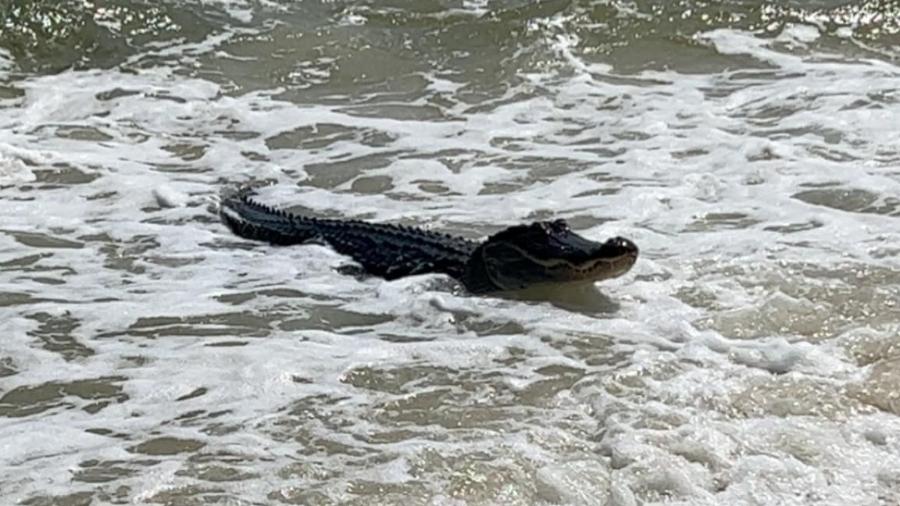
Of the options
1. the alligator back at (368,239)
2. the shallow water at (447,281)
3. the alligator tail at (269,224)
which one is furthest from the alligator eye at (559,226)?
the alligator tail at (269,224)

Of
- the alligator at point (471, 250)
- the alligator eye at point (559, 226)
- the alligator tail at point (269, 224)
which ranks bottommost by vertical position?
the alligator tail at point (269, 224)

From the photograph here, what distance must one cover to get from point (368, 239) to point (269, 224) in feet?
2.72

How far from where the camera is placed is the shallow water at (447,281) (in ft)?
12.7

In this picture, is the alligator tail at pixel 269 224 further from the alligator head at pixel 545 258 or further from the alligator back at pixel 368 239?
the alligator head at pixel 545 258

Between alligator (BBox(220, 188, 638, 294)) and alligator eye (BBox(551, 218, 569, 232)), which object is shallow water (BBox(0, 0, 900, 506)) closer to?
alligator (BBox(220, 188, 638, 294))

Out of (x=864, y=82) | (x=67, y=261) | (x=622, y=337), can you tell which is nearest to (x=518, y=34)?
(x=864, y=82)

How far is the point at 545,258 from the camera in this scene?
575 cm

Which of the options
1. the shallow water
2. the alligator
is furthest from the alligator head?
the shallow water

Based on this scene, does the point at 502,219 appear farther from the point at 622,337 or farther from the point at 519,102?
the point at 519,102

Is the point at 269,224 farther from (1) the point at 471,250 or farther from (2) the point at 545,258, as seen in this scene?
(2) the point at 545,258

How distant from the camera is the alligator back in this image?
6.16m

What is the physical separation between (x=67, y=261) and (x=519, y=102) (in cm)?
467

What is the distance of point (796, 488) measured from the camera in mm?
3617

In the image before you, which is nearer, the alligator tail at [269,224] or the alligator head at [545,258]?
the alligator head at [545,258]
